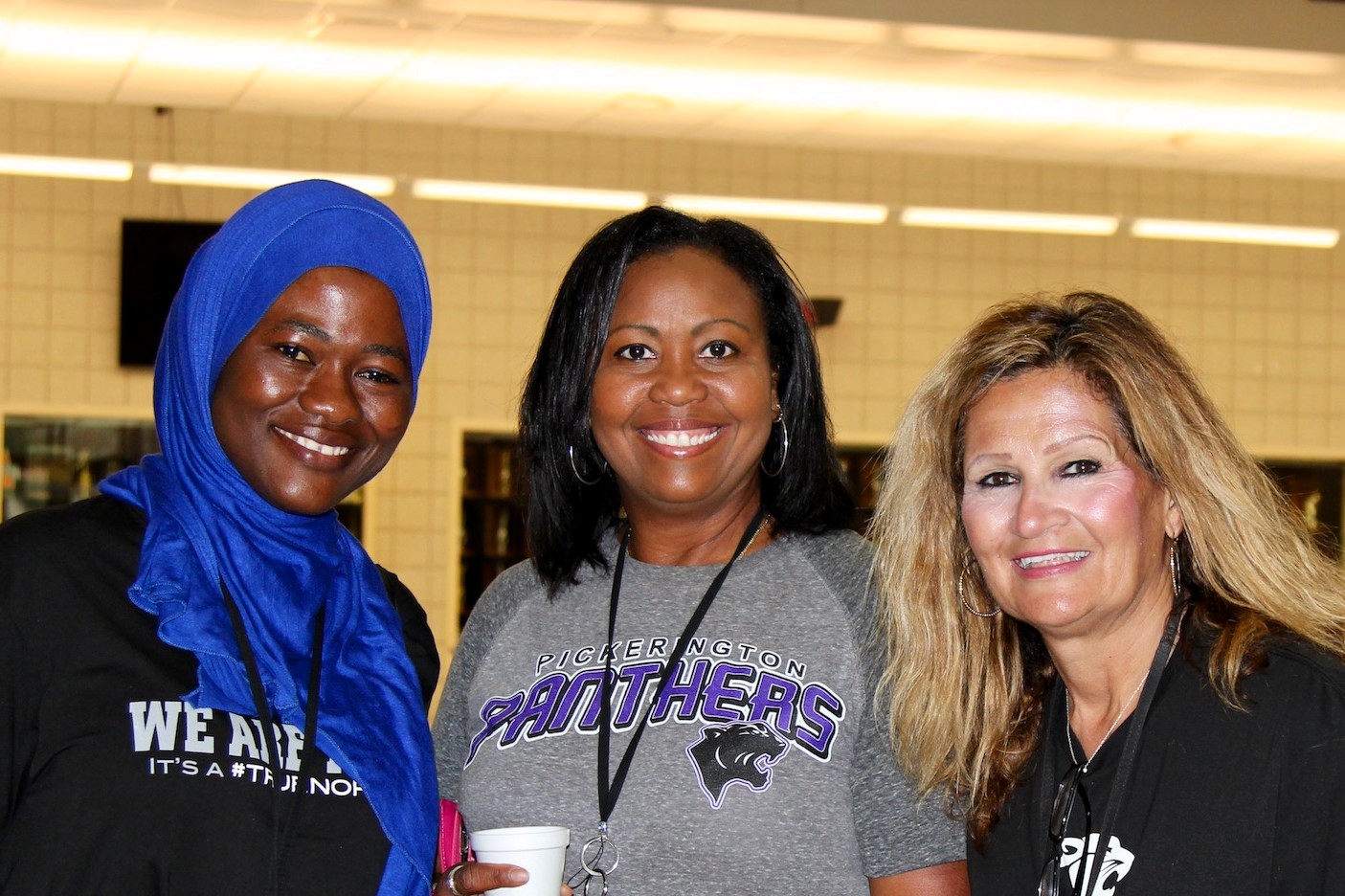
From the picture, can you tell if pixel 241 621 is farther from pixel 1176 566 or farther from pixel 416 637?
pixel 1176 566

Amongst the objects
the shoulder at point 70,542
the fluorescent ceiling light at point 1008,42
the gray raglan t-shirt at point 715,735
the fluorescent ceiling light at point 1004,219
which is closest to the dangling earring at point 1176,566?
the gray raglan t-shirt at point 715,735

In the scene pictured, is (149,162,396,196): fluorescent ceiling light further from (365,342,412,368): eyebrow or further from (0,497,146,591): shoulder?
(0,497,146,591): shoulder

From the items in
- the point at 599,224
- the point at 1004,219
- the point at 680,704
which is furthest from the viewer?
the point at 599,224

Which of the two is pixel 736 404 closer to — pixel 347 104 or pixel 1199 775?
pixel 1199 775

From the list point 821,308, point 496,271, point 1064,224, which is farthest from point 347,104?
point 1064,224

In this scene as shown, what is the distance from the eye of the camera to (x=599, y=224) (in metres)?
8.31

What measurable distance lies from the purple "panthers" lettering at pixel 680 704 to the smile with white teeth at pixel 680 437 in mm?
314

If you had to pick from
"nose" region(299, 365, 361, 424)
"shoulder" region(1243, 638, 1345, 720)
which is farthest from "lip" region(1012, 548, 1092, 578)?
"nose" region(299, 365, 361, 424)

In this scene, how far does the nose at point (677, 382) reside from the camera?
7.06 ft

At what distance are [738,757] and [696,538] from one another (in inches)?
15.1

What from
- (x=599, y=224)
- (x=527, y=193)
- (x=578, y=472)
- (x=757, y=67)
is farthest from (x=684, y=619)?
(x=599, y=224)

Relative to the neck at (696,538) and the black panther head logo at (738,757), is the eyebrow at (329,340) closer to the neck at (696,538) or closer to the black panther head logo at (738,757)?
the neck at (696,538)

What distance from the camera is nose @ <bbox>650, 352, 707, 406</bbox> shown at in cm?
215

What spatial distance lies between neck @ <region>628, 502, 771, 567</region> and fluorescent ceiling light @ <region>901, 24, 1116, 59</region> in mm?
3994
